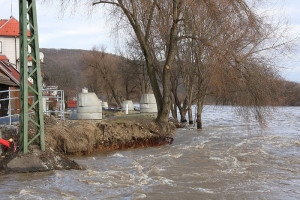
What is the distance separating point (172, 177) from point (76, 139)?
5144 millimetres

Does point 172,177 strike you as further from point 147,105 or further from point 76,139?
point 147,105

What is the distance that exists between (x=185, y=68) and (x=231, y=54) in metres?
16.1

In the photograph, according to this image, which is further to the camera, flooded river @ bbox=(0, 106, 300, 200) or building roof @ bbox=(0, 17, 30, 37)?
building roof @ bbox=(0, 17, 30, 37)

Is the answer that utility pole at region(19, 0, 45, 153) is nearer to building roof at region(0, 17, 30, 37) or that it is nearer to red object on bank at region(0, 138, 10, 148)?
red object on bank at region(0, 138, 10, 148)

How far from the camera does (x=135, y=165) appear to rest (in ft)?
43.3

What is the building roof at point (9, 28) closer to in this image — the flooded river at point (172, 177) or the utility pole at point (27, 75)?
the flooded river at point (172, 177)

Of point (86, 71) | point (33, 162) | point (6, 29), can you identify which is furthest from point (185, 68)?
point (86, 71)

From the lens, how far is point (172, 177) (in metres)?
11.2

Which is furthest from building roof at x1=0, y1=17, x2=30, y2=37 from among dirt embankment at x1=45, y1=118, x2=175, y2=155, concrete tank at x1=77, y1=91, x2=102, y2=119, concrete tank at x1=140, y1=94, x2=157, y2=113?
dirt embankment at x1=45, y1=118, x2=175, y2=155

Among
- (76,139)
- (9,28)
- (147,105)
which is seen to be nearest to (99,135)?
(76,139)

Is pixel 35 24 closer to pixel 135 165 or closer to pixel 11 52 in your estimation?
pixel 135 165

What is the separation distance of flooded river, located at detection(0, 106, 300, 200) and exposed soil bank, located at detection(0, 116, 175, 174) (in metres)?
0.43

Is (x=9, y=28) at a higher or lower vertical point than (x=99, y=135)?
higher

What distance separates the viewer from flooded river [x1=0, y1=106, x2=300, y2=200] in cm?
934
